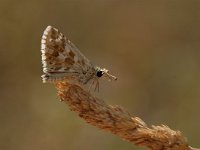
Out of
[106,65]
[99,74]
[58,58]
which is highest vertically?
[106,65]

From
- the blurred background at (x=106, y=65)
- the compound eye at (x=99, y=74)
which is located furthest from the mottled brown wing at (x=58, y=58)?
the blurred background at (x=106, y=65)

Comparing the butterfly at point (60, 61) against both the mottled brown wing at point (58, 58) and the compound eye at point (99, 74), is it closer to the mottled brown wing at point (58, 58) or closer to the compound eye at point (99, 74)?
Answer: the mottled brown wing at point (58, 58)

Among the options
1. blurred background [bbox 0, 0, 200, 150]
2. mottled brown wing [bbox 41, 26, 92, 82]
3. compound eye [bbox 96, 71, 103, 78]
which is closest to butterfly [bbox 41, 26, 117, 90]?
mottled brown wing [bbox 41, 26, 92, 82]

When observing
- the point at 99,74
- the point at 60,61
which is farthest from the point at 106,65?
the point at 60,61

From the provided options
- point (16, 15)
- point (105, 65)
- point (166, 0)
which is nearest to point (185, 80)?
point (105, 65)

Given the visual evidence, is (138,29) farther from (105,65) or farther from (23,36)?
(23,36)

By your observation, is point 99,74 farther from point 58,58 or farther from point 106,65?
point 106,65
